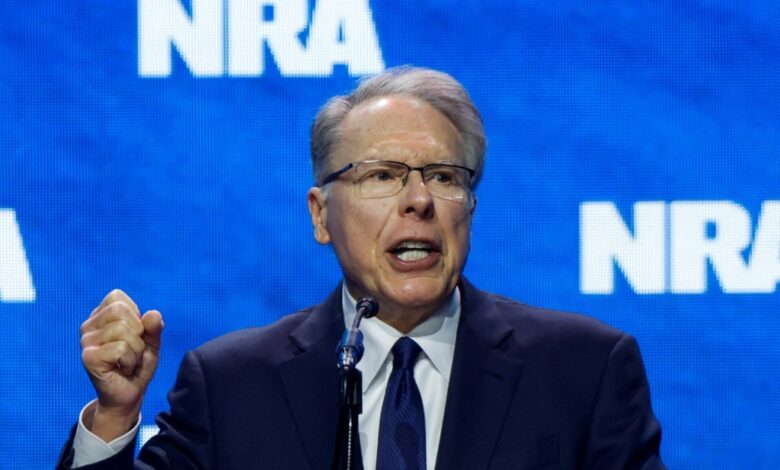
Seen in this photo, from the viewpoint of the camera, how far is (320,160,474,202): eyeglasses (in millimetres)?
2338

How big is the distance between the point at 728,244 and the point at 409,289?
1107mm

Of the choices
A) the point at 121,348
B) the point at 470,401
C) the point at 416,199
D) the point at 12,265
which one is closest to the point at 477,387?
the point at 470,401

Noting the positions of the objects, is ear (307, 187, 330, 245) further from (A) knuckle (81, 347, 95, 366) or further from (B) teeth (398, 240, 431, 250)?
(A) knuckle (81, 347, 95, 366)

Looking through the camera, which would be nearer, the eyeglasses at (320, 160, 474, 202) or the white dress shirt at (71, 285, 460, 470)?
the white dress shirt at (71, 285, 460, 470)

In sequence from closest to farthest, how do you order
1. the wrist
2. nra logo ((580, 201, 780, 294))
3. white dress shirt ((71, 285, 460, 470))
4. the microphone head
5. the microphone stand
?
the microphone stand < the microphone head < the wrist < white dress shirt ((71, 285, 460, 470)) < nra logo ((580, 201, 780, 294))

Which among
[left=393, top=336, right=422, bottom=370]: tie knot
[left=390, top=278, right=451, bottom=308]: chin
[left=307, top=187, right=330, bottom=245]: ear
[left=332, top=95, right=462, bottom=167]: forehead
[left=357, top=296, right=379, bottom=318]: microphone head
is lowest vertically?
[left=393, top=336, right=422, bottom=370]: tie knot

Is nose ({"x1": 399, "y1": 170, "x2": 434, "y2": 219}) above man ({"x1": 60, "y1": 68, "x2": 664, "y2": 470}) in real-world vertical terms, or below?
above

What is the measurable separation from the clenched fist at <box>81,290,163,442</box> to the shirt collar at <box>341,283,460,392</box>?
45 cm

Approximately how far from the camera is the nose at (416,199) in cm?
227

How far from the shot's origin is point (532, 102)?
3.05 meters

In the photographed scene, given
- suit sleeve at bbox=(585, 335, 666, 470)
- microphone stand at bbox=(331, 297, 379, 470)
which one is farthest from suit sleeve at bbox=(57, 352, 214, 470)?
suit sleeve at bbox=(585, 335, 666, 470)

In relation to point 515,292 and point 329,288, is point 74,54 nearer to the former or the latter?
point 329,288

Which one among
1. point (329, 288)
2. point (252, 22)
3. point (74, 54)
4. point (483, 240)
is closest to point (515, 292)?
point (483, 240)

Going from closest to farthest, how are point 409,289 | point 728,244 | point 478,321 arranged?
point 409,289, point 478,321, point 728,244
